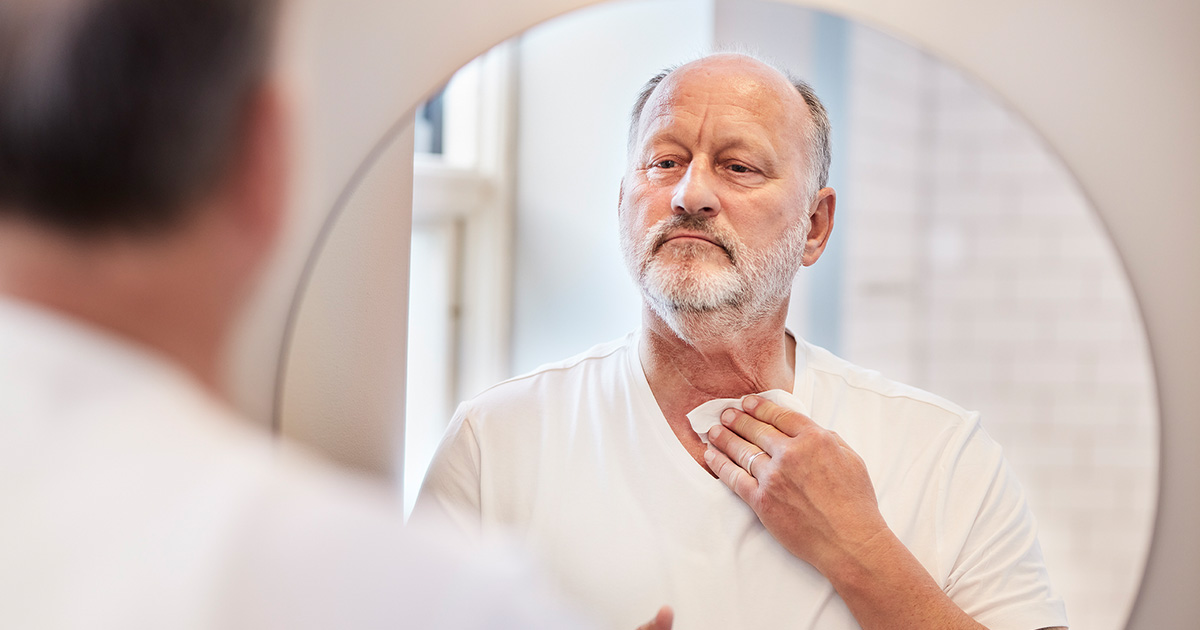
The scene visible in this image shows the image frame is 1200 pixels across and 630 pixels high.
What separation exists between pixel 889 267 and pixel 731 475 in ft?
0.96

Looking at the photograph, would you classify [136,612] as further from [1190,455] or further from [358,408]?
[1190,455]

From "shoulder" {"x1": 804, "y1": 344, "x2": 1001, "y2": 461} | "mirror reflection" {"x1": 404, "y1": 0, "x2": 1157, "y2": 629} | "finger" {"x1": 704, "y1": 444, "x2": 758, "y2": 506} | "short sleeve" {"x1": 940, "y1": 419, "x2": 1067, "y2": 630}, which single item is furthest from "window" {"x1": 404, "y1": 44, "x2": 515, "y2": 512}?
"short sleeve" {"x1": 940, "y1": 419, "x2": 1067, "y2": 630}

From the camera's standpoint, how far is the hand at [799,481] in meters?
0.83

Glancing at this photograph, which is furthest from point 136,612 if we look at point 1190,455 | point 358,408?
point 1190,455

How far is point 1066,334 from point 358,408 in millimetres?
808

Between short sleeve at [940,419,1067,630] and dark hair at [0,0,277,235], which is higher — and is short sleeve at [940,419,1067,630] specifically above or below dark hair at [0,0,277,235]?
below

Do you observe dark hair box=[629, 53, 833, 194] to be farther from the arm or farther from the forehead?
the arm

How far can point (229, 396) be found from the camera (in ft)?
3.17

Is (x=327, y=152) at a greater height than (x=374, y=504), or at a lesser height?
greater

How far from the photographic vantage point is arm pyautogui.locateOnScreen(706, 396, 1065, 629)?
2.68 feet

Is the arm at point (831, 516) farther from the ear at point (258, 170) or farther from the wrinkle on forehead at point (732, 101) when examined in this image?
the ear at point (258, 170)

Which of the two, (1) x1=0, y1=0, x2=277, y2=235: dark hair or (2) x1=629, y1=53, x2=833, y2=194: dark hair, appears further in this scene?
(2) x1=629, y1=53, x2=833, y2=194: dark hair

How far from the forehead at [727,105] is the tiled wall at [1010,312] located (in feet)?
0.27

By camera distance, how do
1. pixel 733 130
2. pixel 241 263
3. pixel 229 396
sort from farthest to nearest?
pixel 229 396, pixel 733 130, pixel 241 263
